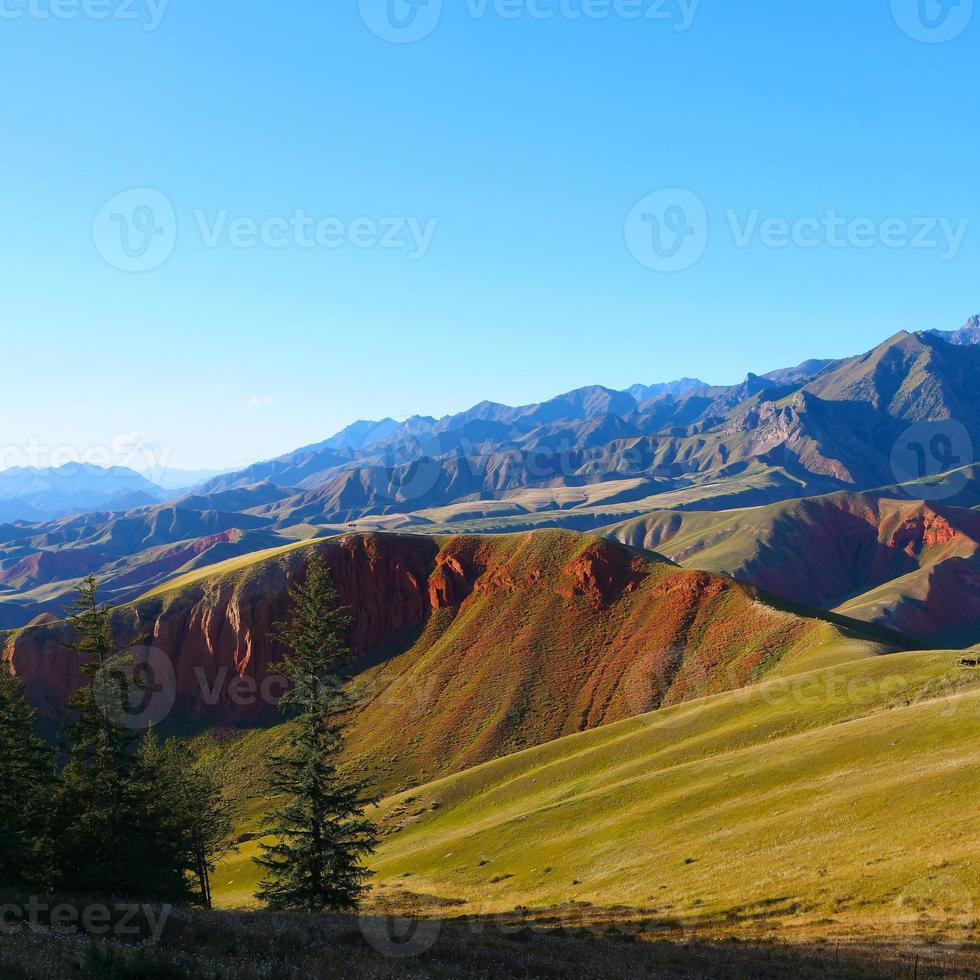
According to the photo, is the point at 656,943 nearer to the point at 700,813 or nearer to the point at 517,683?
the point at 700,813

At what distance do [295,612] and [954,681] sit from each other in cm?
4533

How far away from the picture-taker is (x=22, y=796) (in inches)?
1378

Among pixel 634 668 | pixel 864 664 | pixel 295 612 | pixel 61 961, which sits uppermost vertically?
pixel 295 612

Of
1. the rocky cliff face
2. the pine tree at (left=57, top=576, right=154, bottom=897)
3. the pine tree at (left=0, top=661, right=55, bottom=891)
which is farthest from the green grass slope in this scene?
the rocky cliff face

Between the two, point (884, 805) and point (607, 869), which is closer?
point (884, 805)

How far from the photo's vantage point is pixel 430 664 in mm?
102500

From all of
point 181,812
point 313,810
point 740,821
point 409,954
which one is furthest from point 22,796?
point 740,821

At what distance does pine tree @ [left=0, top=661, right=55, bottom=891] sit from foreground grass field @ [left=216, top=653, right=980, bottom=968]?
17.3 m

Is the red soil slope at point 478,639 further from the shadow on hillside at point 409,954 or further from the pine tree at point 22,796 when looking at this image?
the shadow on hillside at point 409,954

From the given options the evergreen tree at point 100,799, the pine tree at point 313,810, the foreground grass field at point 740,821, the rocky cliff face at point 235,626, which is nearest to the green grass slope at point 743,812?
the foreground grass field at point 740,821

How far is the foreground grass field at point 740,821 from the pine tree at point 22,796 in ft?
56.8

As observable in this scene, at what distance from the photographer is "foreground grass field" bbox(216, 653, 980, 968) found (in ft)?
84.4

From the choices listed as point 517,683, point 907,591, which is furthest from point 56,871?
point 907,591

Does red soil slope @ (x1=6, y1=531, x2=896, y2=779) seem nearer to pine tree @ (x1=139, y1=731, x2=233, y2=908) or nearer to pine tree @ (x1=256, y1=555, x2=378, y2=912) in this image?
pine tree @ (x1=139, y1=731, x2=233, y2=908)
